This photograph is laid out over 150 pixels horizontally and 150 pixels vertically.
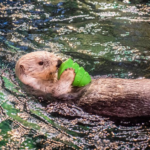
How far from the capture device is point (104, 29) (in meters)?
6.86

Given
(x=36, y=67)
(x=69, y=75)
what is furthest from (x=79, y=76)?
(x=36, y=67)

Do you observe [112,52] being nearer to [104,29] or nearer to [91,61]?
[91,61]

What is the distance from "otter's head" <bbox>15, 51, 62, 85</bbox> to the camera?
4.41m

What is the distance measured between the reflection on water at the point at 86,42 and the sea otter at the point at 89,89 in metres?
0.25

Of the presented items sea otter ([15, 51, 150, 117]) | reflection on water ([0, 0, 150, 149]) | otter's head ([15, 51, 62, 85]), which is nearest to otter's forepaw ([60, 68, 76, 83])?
sea otter ([15, 51, 150, 117])

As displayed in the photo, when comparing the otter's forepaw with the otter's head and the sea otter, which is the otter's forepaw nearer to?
the sea otter

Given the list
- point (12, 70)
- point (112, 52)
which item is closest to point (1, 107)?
point (12, 70)

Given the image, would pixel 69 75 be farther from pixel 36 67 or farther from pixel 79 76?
pixel 36 67

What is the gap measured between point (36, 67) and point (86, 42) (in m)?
2.15

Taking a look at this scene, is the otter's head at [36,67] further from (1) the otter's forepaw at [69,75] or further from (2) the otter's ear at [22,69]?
(1) the otter's forepaw at [69,75]

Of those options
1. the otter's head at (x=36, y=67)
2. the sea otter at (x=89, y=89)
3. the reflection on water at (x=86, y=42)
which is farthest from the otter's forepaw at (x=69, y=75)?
the reflection on water at (x=86, y=42)

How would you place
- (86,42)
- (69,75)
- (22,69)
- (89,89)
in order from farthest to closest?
(86,42), (22,69), (69,75), (89,89)

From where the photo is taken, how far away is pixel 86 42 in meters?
6.29

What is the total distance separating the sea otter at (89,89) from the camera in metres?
3.71
